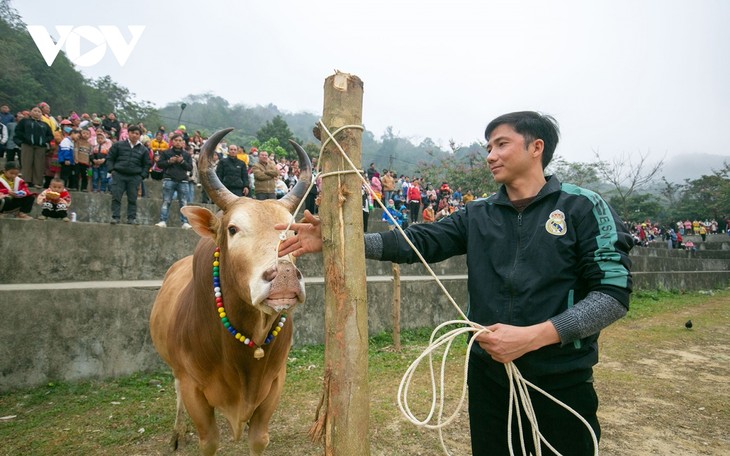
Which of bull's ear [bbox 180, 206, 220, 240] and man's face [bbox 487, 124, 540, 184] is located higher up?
man's face [bbox 487, 124, 540, 184]

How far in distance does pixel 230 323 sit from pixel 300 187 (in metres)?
1.13

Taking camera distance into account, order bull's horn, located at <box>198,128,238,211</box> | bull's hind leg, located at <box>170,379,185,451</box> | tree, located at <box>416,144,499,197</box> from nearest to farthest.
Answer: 1. bull's horn, located at <box>198,128,238,211</box>
2. bull's hind leg, located at <box>170,379,185,451</box>
3. tree, located at <box>416,144,499,197</box>

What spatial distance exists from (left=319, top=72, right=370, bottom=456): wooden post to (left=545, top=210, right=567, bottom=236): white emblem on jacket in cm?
91

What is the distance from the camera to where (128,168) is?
330 inches

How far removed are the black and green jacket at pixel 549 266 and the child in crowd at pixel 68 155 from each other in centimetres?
1039

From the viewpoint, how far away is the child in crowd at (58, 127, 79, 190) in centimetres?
987

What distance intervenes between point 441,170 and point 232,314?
3068cm

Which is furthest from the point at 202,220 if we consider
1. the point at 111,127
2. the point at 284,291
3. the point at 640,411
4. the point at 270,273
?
the point at 111,127

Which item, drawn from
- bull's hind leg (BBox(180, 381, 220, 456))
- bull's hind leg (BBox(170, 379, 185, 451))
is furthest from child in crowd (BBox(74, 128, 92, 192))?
bull's hind leg (BBox(180, 381, 220, 456))

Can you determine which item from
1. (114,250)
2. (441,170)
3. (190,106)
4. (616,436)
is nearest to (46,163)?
(114,250)

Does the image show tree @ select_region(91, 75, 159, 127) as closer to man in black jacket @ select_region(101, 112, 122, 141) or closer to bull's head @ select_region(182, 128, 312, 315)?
man in black jacket @ select_region(101, 112, 122, 141)

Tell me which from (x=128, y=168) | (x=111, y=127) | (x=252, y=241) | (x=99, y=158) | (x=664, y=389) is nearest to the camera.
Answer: (x=252, y=241)

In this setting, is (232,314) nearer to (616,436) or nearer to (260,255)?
(260,255)

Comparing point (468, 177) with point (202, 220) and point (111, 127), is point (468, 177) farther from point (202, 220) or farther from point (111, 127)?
point (202, 220)
